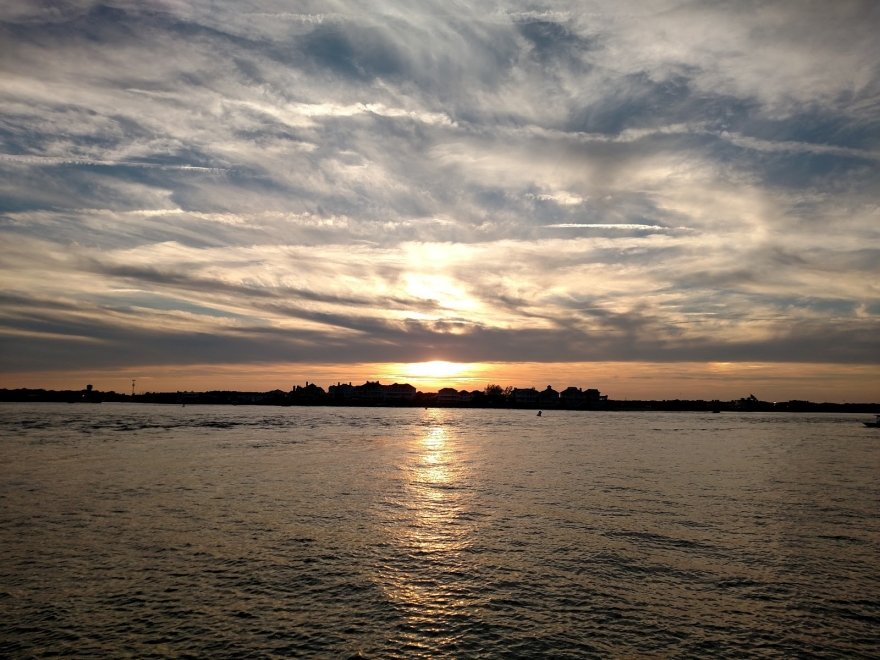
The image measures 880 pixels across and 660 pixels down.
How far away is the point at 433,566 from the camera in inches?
1069

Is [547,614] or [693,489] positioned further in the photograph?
[693,489]

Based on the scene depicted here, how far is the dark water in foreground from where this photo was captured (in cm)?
1922

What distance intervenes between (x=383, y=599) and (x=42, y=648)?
37.5 feet

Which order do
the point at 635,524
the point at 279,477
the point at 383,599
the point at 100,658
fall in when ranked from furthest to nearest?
the point at 279,477 < the point at 635,524 < the point at 383,599 < the point at 100,658

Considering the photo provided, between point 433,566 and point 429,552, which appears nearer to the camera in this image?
point 433,566

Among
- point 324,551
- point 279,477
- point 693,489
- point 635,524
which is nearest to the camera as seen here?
point 324,551

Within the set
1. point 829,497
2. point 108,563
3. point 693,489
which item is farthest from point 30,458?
point 829,497

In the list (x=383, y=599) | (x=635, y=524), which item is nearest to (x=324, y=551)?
(x=383, y=599)

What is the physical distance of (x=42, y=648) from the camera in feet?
58.5

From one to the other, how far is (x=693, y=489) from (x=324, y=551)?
3769 centimetres

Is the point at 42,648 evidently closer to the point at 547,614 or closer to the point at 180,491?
the point at 547,614

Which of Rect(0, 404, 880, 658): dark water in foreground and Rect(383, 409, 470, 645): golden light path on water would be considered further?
Rect(383, 409, 470, 645): golden light path on water

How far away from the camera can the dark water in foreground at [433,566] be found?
19.2 m

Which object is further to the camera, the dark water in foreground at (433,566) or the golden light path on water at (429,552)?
the golden light path on water at (429,552)
